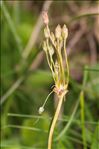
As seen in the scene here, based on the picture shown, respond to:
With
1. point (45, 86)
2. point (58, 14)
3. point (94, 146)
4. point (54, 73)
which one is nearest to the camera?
point (54, 73)

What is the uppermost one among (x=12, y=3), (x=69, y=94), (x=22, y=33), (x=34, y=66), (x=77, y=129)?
(x=12, y=3)

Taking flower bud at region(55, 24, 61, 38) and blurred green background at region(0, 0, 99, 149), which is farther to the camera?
blurred green background at region(0, 0, 99, 149)

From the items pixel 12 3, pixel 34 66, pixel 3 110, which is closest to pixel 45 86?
pixel 34 66

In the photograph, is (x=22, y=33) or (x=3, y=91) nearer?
(x=3, y=91)

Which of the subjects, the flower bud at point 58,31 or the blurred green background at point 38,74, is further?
the blurred green background at point 38,74

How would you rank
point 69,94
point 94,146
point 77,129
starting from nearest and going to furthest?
point 94,146 < point 77,129 < point 69,94

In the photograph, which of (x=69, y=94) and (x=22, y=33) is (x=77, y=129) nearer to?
(x=69, y=94)

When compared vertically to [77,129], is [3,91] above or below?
above

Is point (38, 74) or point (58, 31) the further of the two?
point (38, 74)
